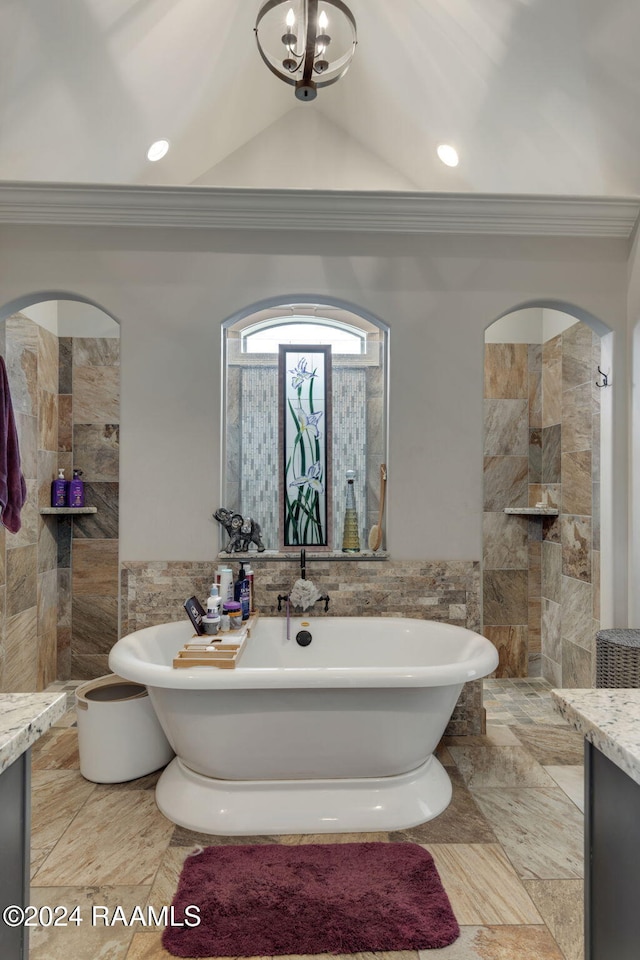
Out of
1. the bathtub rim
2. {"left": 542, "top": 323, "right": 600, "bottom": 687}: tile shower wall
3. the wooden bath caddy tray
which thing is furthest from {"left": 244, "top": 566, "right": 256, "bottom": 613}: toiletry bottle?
{"left": 542, "top": 323, "right": 600, "bottom": 687}: tile shower wall

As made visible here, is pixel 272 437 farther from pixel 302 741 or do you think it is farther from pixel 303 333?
pixel 302 741

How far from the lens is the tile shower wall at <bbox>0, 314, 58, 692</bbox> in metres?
3.23

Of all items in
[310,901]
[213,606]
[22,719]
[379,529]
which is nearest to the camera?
[22,719]

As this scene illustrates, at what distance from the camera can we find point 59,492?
3662 mm

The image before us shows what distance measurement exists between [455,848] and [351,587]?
1.21 metres

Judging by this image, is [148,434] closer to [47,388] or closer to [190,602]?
[190,602]

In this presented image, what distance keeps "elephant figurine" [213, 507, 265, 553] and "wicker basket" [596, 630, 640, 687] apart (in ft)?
5.43

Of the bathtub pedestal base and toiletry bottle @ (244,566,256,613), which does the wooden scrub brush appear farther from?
the bathtub pedestal base

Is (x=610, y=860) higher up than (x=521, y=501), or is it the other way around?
(x=521, y=501)

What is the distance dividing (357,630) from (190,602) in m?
0.81

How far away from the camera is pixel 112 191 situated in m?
2.73

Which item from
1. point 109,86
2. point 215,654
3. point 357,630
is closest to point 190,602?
point 215,654

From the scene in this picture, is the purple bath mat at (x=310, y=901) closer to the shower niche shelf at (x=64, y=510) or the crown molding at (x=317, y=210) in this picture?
the shower niche shelf at (x=64, y=510)

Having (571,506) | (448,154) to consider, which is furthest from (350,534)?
(448,154)
